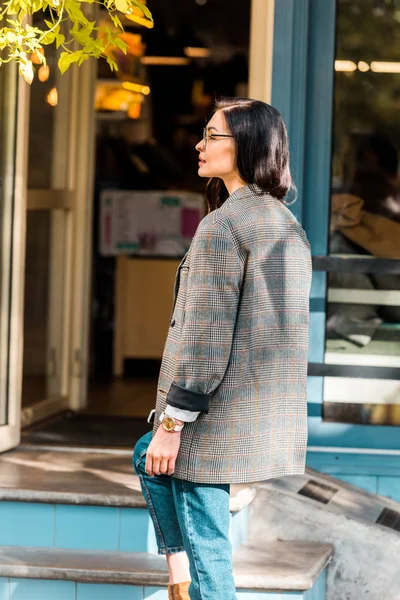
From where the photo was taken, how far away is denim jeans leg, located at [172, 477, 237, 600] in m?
2.88

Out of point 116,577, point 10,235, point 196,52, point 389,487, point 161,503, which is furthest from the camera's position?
point 196,52

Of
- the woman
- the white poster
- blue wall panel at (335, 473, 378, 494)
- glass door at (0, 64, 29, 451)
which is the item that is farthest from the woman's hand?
the white poster

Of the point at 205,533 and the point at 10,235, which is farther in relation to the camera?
the point at 10,235

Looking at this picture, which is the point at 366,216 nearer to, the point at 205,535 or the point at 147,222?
the point at 205,535

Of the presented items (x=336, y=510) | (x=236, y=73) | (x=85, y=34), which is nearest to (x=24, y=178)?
(x=85, y=34)

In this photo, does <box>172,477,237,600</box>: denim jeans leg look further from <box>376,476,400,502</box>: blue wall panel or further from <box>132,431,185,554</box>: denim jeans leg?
<box>376,476,400,502</box>: blue wall panel

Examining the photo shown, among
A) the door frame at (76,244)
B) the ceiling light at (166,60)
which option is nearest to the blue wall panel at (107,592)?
the door frame at (76,244)

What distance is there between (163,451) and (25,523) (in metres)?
1.43

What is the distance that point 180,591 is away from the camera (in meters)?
3.06

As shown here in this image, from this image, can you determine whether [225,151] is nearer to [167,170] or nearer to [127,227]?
[127,227]

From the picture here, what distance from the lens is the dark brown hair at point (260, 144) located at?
2.89 m

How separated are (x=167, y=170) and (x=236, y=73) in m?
1.95

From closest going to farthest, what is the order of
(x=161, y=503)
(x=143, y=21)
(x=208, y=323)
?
(x=208, y=323), (x=161, y=503), (x=143, y=21)

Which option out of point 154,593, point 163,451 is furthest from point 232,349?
point 154,593
